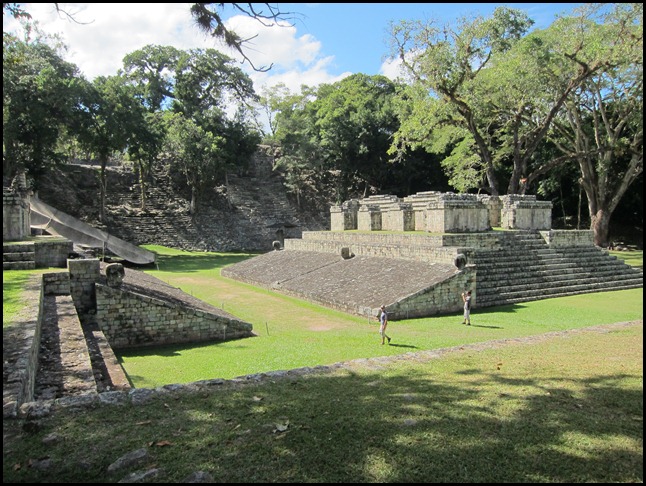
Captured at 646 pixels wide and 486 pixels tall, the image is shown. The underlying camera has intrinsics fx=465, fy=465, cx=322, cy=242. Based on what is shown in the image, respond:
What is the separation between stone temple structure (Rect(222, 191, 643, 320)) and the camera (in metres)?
12.4

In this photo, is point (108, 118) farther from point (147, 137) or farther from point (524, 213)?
point (524, 213)

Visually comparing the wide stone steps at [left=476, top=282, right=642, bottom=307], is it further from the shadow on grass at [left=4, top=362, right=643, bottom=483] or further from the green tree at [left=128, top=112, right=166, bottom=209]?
the green tree at [left=128, top=112, right=166, bottom=209]

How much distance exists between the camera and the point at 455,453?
3447 millimetres

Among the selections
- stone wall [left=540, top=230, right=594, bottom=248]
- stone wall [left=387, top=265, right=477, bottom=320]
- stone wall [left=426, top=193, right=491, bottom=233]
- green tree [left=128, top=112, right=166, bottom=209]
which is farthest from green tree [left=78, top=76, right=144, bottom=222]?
stone wall [left=540, top=230, right=594, bottom=248]

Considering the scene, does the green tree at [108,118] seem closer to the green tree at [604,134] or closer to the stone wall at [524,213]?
the stone wall at [524,213]

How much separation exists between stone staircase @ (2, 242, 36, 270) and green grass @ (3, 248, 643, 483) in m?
4.53

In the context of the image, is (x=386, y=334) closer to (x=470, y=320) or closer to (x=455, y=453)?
(x=470, y=320)

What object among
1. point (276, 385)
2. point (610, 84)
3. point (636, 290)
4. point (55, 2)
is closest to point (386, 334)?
point (276, 385)

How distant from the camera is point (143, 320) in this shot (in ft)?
31.6

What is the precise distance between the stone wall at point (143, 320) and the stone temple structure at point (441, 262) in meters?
4.22

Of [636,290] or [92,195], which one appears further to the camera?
[92,195]

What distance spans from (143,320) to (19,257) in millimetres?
4005

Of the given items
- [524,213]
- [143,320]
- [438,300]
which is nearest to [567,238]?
[524,213]

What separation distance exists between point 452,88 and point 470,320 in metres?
13.5
